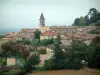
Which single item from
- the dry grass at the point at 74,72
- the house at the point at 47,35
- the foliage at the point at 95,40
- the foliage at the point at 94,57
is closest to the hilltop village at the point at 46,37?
the house at the point at 47,35

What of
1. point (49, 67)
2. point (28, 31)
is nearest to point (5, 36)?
point (28, 31)

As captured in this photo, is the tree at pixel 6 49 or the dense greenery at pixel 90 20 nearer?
the tree at pixel 6 49

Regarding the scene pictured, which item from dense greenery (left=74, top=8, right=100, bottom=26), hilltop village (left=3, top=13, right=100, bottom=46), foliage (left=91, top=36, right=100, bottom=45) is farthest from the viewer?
dense greenery (left=74, top=8, right=100, bottom=26)

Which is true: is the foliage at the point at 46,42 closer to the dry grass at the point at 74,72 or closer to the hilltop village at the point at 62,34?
the hilltop village at the point at 62,34

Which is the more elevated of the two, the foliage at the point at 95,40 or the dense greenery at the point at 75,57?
the foliage at the point at 95,40

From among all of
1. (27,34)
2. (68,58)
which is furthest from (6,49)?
(27,34)

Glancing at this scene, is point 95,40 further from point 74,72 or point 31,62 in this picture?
point 31,62

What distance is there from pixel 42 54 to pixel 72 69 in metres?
0.70

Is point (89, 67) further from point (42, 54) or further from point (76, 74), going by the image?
point (42, 54)

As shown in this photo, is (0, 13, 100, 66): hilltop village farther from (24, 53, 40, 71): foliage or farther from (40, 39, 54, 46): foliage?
(24, 53, 40, 71): foliage

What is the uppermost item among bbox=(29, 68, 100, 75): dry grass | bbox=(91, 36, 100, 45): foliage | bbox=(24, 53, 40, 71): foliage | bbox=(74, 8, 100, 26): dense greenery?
bbox=(74, 8, 100, 26): dense greenery

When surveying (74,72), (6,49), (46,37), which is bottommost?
(74,72)

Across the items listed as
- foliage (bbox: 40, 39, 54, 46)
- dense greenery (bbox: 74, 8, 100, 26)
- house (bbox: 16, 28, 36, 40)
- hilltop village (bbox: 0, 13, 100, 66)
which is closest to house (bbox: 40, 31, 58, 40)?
hilltop village (bbox: 0, 13, 100, 66)

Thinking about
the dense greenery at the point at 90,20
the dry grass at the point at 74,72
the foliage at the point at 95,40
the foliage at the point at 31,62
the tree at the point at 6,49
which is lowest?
the dry grass at the point at 74,72
